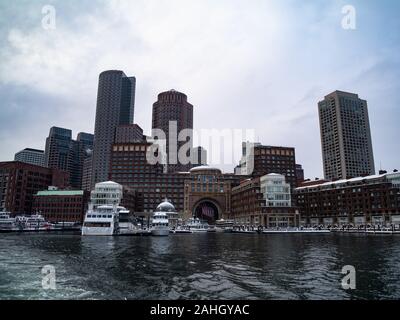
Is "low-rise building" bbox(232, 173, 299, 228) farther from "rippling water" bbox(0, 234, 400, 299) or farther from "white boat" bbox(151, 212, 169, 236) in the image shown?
"rippling water" bbox(0, 234, 400, 299)

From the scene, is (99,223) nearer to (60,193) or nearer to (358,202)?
(60,193)

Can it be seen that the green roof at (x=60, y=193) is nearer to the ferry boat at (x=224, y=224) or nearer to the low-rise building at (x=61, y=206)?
the low-rise building at (x=61, y=206)

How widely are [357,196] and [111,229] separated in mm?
128369

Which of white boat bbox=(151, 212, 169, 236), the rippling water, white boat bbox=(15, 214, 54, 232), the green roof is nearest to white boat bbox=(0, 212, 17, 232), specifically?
white boat bbox=(15, 214, 54, 232)

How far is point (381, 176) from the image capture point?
→ 159 metres

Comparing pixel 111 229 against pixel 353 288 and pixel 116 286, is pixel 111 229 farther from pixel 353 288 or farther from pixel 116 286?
pixel 353 288

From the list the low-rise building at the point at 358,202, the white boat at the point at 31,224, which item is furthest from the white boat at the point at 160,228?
the low-rise building at the point at 358,202

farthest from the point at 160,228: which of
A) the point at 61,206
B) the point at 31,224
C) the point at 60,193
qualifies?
the point at 60,193

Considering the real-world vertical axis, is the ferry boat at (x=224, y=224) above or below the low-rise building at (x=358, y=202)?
below

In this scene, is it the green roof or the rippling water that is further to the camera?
the green roof

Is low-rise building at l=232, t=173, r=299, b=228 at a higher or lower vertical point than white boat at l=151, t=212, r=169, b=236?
higher
